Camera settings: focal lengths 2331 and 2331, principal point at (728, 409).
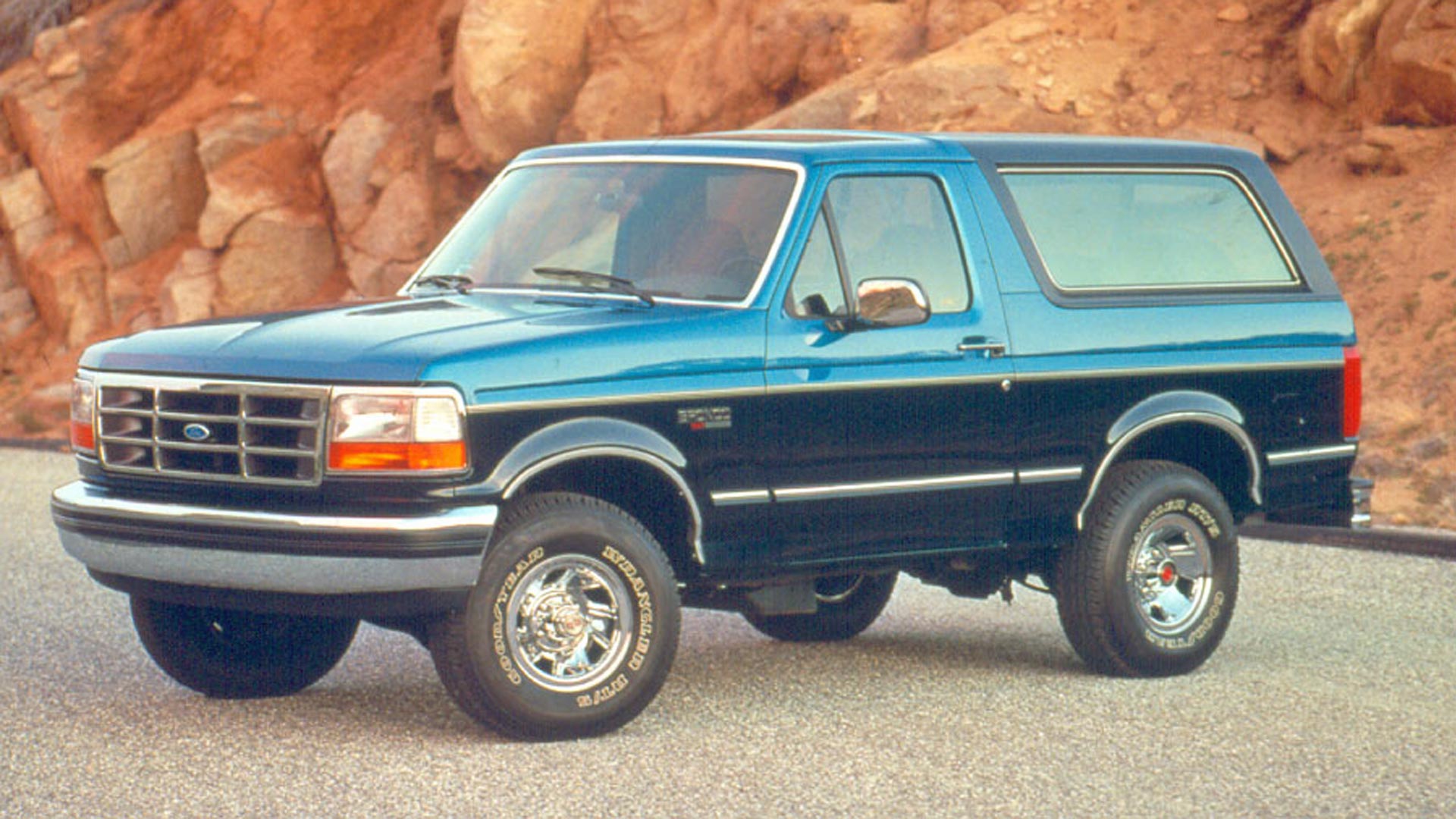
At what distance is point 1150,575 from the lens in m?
9.02

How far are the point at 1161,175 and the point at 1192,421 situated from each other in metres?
1.03

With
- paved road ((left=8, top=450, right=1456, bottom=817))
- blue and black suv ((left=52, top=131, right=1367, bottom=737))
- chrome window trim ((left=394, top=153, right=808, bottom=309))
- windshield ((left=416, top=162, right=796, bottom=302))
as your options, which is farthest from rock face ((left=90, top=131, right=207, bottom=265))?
windshield ((left=416, top=162, right=796, bottom=302))

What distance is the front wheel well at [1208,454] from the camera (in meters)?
9.20

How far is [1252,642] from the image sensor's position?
385 inches

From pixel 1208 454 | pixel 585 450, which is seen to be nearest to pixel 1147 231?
pixel 1208 454

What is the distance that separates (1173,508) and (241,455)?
3688 mm

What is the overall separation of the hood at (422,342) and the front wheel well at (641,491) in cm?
36

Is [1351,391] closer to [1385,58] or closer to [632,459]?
[632,459]

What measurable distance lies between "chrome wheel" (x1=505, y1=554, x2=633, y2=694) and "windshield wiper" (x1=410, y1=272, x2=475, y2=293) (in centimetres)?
158

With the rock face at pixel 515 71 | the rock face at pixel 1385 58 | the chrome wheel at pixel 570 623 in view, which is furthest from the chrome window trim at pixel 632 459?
the rock face at pixel 515 71

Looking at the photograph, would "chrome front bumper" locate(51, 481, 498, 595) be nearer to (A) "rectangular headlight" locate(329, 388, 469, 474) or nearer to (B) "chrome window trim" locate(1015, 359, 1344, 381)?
(A) "rectangular headlight" locate(329, 388, 469, 474)

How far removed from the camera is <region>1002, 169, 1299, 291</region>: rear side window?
885cm

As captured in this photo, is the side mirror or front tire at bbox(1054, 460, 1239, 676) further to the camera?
front tire at bbox(1054, 460, 1239, 676)

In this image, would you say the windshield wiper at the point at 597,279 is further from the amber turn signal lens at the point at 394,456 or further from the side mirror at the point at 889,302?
the amber turn signal lens at the point at 394,456
